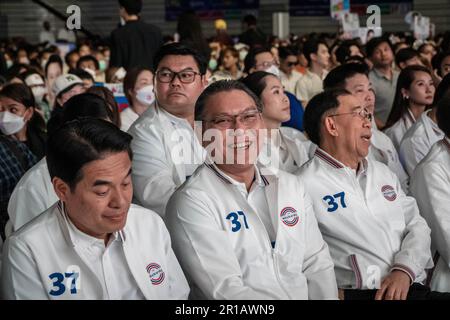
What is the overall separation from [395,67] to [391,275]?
489 centimetres

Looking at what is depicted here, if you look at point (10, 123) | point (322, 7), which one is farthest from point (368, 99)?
point (322, 7)

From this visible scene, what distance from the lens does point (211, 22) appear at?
24.2 meters

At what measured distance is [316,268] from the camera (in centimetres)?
274

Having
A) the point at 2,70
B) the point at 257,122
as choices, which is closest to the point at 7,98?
the point at 257,122

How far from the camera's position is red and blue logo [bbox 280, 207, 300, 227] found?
2.67 m

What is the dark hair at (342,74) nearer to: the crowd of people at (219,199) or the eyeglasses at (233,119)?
the crowd of people at (219,199)

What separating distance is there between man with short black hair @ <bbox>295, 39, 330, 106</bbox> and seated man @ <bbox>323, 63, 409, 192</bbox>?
255 cm

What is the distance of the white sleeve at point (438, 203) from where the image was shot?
3.22m

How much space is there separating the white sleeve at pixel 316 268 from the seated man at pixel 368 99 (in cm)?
146

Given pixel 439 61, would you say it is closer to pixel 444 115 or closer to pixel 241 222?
pixel 444 115

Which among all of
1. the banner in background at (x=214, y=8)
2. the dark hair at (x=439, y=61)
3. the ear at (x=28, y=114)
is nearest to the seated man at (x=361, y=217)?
the ear at (x=28, y=114)

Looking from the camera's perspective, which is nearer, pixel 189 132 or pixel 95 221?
pixel 95 221

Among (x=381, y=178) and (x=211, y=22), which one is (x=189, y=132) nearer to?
(x=381, y=178)

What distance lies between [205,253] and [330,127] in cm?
99
